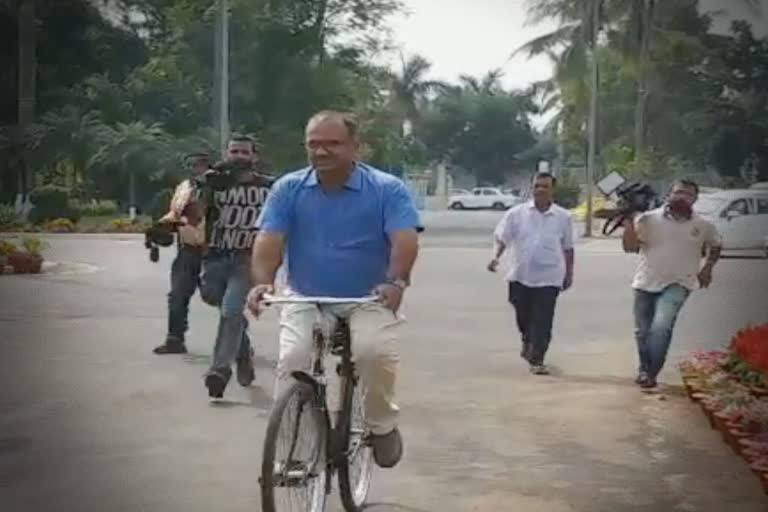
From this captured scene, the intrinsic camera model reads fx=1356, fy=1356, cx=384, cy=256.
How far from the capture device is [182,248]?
153 inches

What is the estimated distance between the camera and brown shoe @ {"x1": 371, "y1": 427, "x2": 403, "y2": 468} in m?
3.29

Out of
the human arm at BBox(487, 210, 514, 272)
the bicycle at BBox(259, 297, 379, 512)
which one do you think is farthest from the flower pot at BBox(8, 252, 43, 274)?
the human arm at BBox(487, 210, 514, 272)

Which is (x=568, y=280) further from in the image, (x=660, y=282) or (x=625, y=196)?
(x=625, y=196)

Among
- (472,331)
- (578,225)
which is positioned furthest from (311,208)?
(472,331)

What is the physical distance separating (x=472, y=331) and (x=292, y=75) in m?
1.53

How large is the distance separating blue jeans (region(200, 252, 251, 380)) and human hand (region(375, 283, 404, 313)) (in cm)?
143

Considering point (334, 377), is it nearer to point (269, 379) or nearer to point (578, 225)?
point (578, 225)

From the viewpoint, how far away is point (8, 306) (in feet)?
11.7

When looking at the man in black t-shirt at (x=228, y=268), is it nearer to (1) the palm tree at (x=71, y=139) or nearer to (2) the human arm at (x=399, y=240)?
(1) the palm tree at (x=71, y=139)

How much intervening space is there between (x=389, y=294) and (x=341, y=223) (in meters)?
0.23

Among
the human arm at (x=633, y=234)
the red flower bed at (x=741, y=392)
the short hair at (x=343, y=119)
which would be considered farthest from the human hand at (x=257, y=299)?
the red flower bed at (x=741, y=392)

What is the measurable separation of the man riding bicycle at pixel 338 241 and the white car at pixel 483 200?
12.8 inches

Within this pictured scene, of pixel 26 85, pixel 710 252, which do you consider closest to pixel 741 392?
pixel 710 252

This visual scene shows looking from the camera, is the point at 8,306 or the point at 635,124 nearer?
the point at 635,124
